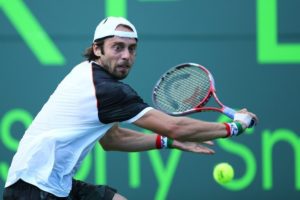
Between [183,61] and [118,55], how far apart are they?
74.6 inches

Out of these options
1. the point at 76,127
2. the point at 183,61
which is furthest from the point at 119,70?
the point at 183,61

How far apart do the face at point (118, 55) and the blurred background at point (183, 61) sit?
1813 mm

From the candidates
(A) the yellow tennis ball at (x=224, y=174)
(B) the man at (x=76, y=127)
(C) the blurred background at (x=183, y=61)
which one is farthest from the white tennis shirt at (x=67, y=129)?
(C) the blurred background at (x=183, y=61)

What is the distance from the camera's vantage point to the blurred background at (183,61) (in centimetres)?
565

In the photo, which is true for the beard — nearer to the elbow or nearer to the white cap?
the white cap

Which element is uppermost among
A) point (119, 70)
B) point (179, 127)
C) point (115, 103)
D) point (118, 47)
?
point (118, 47)

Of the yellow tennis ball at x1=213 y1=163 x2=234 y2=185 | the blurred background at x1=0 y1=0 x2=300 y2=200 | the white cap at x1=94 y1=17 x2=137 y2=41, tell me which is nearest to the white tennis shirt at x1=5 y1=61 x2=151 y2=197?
the white cap at x1=94 y1=17 x2=137 y2=41

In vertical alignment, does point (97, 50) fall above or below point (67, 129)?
above

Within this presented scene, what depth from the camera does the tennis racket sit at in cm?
414

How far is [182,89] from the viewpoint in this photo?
4.26 meters

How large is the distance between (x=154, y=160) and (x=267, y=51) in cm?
111

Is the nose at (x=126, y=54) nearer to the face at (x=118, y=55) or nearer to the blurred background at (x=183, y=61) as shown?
the face at (x=118, y=55)

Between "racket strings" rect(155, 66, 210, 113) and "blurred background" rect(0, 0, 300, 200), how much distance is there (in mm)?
1318

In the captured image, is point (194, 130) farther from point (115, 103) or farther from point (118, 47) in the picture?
point (118, 47)
